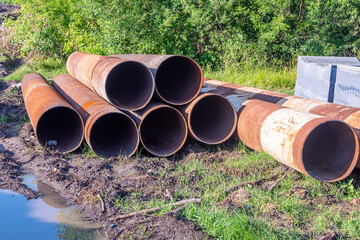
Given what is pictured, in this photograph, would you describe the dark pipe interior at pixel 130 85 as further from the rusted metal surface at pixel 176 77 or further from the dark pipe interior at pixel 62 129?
the dark pipe interior at pixel 62 129

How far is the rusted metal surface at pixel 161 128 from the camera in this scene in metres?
5.11

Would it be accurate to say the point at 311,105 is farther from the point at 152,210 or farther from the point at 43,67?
the point at 43,67

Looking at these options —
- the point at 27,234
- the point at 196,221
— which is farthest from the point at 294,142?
the point at 27,234

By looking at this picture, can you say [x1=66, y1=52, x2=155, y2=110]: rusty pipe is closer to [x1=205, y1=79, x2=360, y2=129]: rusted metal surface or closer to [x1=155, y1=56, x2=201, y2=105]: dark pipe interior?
[x1=155, y1=56, x2=201, y2=105]: dark pipe interior

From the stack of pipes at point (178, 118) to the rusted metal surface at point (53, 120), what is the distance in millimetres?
16

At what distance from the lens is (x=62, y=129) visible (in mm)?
6020

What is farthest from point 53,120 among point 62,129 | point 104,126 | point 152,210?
point 152,210

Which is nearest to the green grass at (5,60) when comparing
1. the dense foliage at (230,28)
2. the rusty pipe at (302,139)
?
the dense foliage at (230,28)

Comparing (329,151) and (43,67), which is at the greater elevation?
(329,151)

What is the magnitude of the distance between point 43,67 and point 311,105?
973cm

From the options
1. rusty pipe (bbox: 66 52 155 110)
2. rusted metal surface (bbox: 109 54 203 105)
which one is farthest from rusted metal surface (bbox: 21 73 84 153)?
rusted metal surface (bbox: 109 54 203 105)

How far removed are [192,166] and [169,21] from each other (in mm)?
5959

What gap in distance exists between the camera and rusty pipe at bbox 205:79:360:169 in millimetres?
4551

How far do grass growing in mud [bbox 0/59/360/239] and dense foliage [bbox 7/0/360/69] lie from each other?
5313 millimetres
